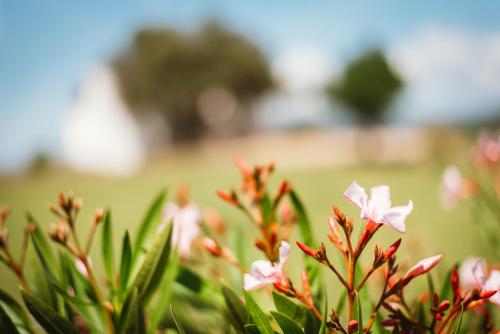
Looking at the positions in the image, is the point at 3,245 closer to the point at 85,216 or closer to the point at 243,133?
the point at 85,216

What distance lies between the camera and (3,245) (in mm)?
516

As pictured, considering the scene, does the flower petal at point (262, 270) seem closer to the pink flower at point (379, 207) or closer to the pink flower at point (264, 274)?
the pink flower at point (264, 274)

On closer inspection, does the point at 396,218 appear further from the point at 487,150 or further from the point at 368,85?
the point at 368,85

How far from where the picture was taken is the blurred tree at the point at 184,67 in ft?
62.7

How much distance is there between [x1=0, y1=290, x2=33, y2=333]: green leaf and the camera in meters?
0.52

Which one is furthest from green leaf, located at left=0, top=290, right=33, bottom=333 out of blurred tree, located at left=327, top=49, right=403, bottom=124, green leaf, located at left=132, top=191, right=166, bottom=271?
blurred tree, located at left=327, top=49, right=403, bottom=124

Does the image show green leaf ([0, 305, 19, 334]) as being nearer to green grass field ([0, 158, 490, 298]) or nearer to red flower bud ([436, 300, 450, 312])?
green grass field ([0, 158, 490, 298])

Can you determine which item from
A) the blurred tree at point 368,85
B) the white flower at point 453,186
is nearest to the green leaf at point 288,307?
the white flower at point 453,186

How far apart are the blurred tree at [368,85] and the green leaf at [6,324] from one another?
13.8m

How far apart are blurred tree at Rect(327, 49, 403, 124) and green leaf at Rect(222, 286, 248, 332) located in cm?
1376

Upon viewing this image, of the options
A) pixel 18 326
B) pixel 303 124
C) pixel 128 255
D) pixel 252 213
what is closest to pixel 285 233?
pixel 252 213

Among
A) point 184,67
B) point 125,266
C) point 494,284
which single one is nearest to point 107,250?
point 125,266

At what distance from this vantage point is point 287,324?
16.7 inches

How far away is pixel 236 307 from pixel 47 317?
201mm
